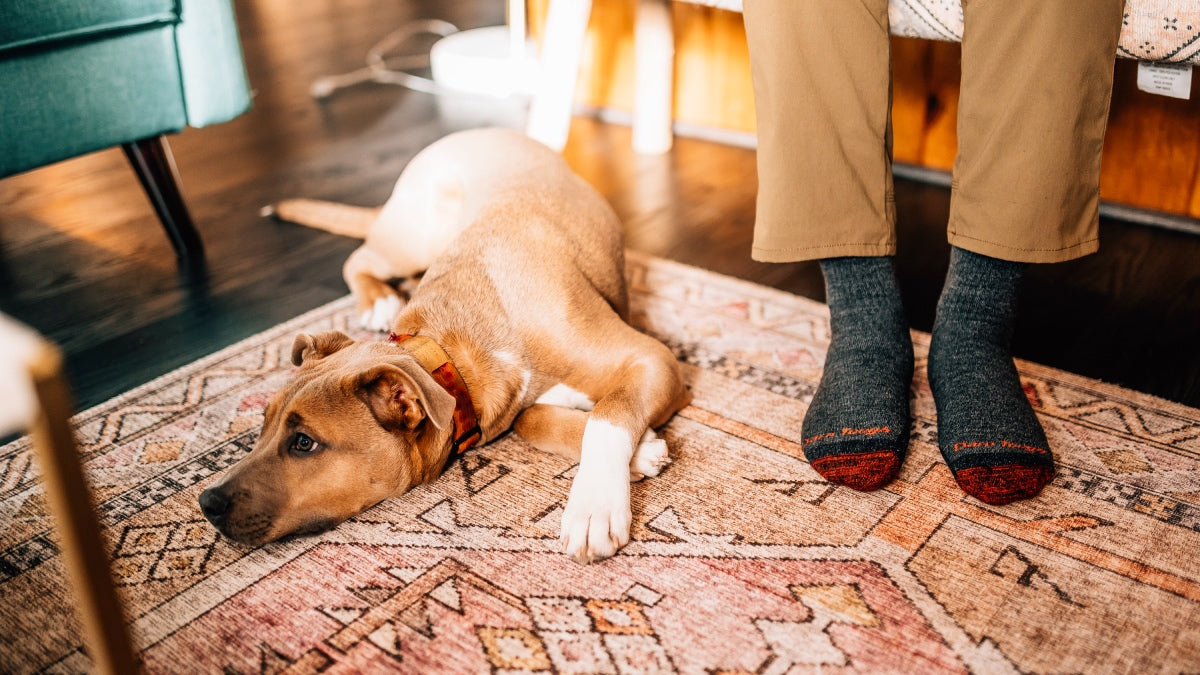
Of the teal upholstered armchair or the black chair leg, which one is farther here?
the black chair leg

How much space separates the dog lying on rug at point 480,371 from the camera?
1265 millimetres

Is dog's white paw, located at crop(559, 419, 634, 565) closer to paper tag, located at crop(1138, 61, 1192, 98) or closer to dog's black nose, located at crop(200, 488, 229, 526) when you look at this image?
dog's black nose, located at crop(200, 488, 229, 526)

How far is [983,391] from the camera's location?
1.46m

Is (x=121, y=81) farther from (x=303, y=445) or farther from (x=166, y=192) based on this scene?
(x=303, y=445)

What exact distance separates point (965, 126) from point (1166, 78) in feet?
1.40

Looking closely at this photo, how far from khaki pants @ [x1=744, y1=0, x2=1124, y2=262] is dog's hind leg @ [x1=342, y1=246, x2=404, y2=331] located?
31.8 inches

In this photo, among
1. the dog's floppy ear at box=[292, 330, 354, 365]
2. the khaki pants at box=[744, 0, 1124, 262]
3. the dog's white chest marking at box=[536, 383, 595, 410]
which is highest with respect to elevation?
the khaki pants at box=[744, 0, 1124, 262]

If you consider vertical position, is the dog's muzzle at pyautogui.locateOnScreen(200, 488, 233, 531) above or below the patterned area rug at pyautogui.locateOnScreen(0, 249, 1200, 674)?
above

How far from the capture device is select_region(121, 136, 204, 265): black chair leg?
2.24 m

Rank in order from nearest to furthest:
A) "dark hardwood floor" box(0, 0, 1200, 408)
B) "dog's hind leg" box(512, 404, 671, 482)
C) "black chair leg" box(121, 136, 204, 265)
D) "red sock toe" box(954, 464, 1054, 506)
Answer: "red sock toe" box(954, 464, 1054, 506) → "dog's hind leg" box(512, 404, 671, 482) → "dark hardwood floor" box(0, 0, 1200, 408) → "black chair leg" box(121, 136, 204, 265)

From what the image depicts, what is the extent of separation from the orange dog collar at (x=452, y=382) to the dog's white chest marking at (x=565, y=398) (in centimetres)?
15

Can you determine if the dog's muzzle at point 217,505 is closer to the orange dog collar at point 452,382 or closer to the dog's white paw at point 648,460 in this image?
the orange dog collar at point 452,382

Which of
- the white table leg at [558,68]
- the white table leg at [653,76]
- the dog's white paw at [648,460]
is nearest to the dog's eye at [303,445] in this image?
the dog's white paw at [648,460]

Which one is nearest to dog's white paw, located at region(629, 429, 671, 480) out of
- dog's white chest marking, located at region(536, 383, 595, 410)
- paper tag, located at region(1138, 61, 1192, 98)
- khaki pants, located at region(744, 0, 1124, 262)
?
dog's white chest marking, located at region(536, 383, 595, 410)
